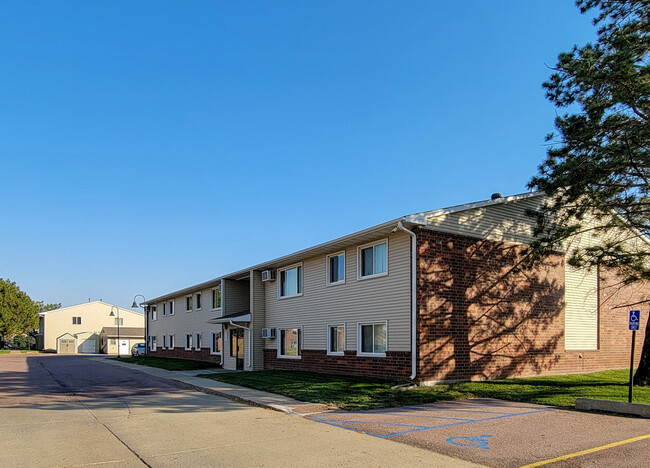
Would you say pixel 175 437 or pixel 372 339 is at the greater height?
pixel 372 339

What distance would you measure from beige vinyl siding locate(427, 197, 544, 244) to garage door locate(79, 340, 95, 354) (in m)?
65.8

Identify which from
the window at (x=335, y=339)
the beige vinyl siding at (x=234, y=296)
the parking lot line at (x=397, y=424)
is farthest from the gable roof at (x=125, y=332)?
the parking lot line at (x=397, y=424)

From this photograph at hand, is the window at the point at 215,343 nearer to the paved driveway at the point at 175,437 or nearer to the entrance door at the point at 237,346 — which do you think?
the entrance door at the point at 237,346

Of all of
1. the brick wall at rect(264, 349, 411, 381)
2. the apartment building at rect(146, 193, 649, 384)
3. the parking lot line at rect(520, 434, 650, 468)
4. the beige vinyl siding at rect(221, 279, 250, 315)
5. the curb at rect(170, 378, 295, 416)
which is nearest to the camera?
the parking lot line at rect(520, 434, 650, 468)

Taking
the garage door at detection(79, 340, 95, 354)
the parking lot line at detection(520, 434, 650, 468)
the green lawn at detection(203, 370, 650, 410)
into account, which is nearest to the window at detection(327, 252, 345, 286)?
the green lawn at detection(203, 370, 650, 410)

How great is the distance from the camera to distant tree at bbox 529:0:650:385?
→ 1282cm

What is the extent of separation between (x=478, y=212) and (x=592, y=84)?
552 centimetres

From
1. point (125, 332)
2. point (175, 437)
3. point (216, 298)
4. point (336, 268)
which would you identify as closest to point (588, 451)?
point (175, 437)

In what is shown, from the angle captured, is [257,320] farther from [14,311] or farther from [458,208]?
[14,311]

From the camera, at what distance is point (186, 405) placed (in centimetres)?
1404

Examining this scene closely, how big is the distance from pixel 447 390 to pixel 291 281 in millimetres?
10625

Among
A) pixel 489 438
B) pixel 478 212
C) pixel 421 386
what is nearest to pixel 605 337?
pixel 478 212

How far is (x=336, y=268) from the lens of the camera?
20484 millimetres

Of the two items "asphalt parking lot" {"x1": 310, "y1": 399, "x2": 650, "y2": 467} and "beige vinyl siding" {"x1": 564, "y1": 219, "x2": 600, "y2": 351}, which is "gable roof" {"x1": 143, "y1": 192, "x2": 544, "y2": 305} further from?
"asphalt parking lot" {"x1": 310, "y1": 399, "x2": 650, "y2": 467}
